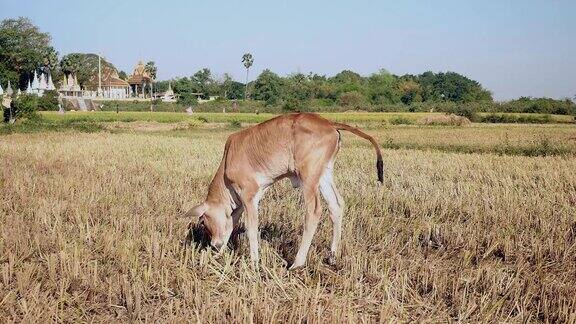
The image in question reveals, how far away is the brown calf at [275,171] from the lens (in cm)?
525

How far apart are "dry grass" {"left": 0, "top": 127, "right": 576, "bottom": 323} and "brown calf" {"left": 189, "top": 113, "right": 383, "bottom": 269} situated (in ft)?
1.20

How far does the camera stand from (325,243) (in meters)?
6.24

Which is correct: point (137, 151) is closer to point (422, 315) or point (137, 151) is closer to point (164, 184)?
point (164, 184)

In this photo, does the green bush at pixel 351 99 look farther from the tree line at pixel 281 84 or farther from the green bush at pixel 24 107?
the green bush at pixel 24 107

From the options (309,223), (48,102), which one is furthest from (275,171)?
(48,102)

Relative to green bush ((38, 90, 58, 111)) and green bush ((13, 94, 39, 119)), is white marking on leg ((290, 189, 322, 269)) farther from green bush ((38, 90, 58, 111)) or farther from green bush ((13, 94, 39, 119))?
green bush ((38, 90, 58, 111))

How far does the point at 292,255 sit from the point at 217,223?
0.94 meters

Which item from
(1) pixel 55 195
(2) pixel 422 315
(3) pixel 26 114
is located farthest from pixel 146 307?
(3) pixel 26 114

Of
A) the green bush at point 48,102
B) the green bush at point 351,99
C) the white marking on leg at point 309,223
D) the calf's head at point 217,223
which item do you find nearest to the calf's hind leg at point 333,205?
the white marking on leg at point 309,223

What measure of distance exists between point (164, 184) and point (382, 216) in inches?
195

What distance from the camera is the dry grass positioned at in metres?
4.18

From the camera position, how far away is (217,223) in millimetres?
5625

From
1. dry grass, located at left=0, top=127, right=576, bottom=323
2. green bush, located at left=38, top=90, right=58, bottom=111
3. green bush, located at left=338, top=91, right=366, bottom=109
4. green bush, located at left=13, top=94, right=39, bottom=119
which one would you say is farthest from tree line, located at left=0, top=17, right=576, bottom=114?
dry grass, located at left=0, top=127, right=576, bottom=323

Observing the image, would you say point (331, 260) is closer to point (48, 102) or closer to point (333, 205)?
point (333, 205)
